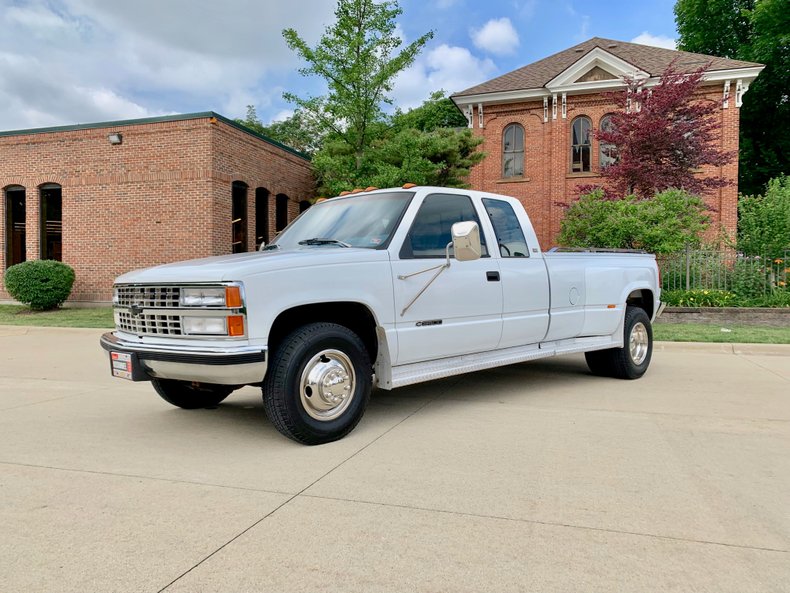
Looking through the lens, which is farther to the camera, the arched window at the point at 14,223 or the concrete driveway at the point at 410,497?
the arched window at the point at 14,223

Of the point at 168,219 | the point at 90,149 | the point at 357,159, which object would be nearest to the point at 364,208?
the point at 357,159

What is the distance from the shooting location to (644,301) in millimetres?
7777

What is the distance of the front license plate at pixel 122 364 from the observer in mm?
4355

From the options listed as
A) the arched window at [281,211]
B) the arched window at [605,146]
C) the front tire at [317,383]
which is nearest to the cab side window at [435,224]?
the front tire at [317,383]

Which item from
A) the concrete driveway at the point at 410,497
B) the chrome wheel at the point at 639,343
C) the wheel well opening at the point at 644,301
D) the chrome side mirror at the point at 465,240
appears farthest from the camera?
the wheel well opening at the point at 644,301

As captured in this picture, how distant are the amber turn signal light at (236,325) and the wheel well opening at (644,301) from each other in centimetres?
525

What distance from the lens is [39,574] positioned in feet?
8.21

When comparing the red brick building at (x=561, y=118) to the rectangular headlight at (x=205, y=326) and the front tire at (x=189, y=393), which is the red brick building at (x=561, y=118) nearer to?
the front tire at (x=189, y=393)

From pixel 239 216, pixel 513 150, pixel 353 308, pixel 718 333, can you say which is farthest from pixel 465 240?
pixel 513 150

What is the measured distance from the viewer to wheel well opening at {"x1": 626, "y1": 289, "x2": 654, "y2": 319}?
7.51 meters

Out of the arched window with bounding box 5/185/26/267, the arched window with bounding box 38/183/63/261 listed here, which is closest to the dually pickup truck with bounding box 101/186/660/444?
the arched window with bounding box 38/183/63/261

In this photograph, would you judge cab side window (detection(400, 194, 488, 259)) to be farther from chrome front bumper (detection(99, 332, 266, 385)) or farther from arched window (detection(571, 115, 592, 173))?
arched window (detection(571, 115, 592, 173))

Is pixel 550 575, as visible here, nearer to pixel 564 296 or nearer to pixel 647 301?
pixel 564 296

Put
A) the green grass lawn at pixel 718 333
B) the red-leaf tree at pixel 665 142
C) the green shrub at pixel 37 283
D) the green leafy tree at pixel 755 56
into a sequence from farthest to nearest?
1. the green leafy tree at pixel 755 56
2. the red-leaf tree at pixel 665 142
3. the green shrub at pixel 37 283
4. the green grass lawn at pixel 718 333
